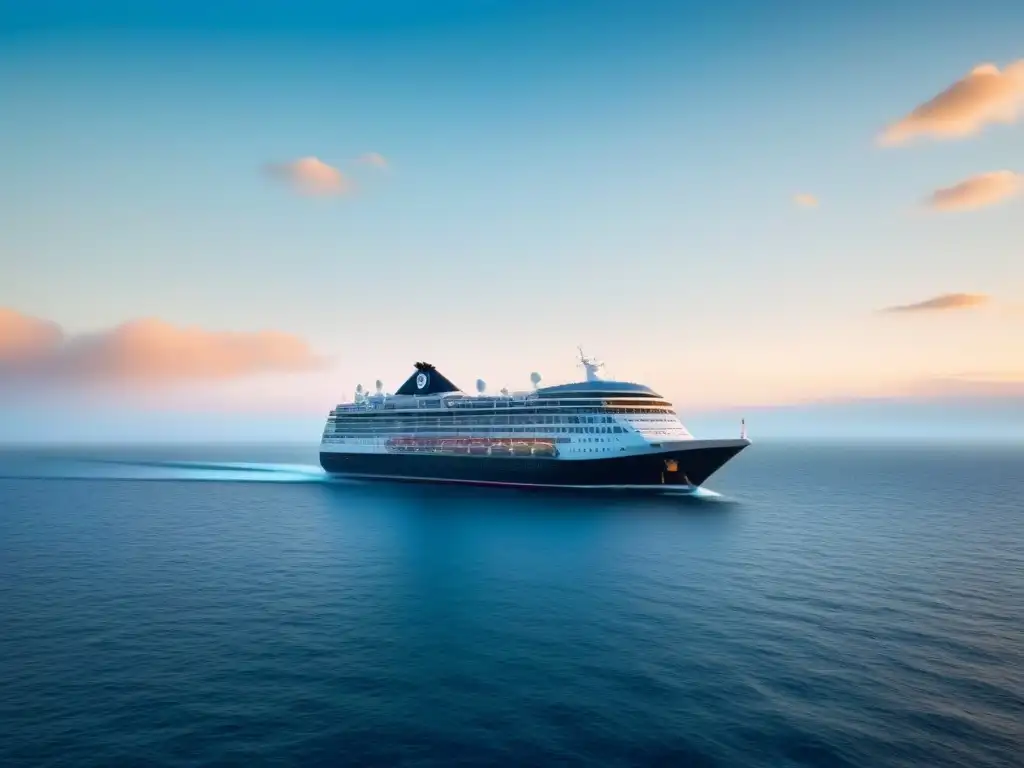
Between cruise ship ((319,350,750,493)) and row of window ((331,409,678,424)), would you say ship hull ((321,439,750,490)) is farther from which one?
row of window ((331,409,678,424))

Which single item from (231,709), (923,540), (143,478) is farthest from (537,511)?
(143,478)

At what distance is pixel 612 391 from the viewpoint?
82.2 meters

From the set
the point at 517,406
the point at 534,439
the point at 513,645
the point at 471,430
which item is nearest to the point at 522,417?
the point at 517,406

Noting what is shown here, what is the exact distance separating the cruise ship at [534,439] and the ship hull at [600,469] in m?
0.15

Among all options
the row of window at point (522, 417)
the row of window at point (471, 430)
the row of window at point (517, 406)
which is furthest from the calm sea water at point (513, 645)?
the row of window at point (517, 406)

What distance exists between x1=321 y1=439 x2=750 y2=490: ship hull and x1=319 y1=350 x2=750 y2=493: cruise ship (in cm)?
15

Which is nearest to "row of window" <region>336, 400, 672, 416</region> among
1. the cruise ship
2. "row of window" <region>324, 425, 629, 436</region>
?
the cruise ship

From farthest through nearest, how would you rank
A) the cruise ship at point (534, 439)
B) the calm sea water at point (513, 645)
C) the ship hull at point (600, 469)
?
the cruise ship at point (534, 439) < the ship hull at point (600, 469) < the calm sea water at point (513, 645)

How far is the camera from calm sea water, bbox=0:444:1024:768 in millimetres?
18578

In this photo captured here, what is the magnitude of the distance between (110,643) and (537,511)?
156ft

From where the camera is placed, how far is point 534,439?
86.2 m

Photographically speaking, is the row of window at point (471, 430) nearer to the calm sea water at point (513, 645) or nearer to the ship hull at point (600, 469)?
the ship hull at point (600, 469)

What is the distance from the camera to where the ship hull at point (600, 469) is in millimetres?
75438

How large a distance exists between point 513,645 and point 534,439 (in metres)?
59.7
